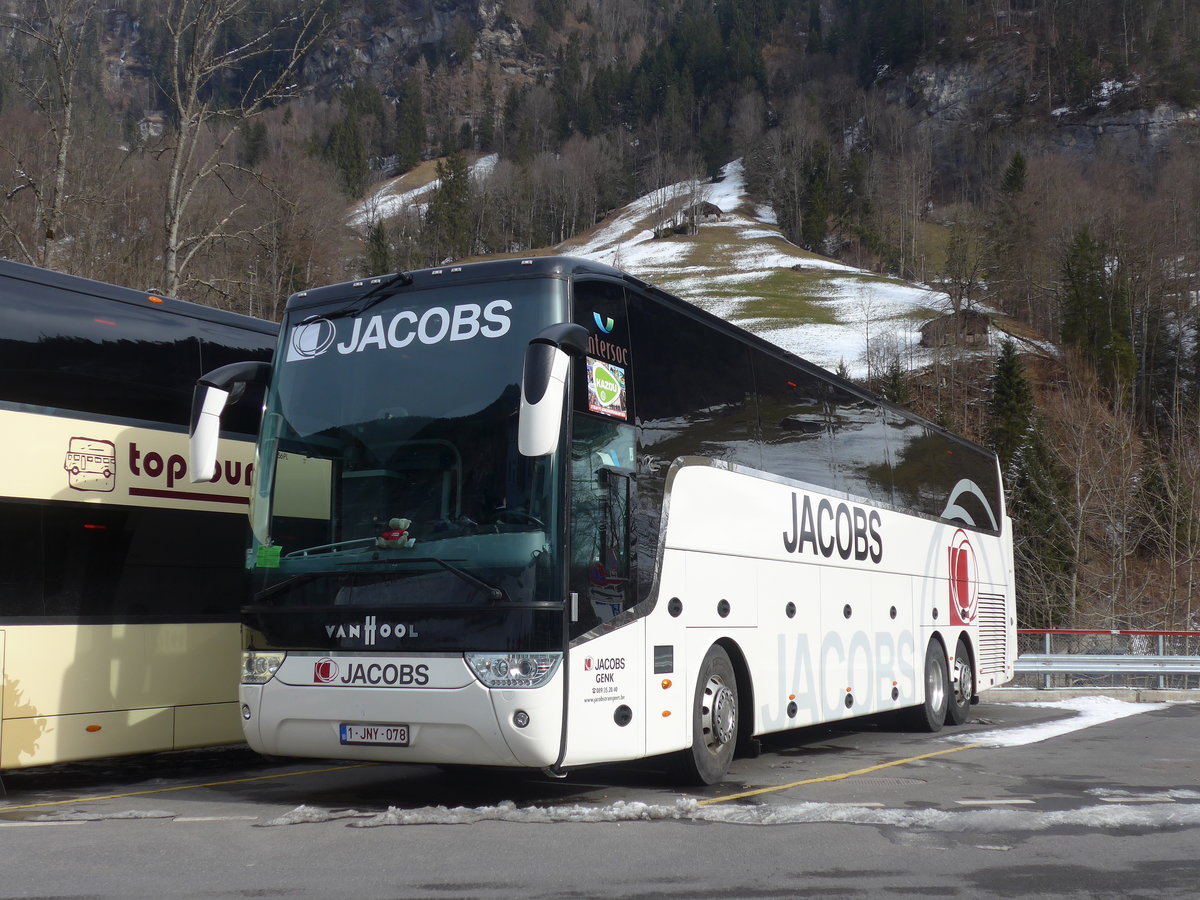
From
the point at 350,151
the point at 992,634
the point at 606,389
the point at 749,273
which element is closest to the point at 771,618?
the point at 606,389

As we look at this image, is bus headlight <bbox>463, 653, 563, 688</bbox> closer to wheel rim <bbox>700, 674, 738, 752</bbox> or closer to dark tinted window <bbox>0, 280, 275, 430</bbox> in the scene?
wheel rim <bbox>700, 674, 738, 752</bbox>

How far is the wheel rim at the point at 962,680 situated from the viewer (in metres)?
15.8

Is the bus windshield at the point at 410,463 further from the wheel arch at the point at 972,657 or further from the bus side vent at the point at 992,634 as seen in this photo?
the bus side vent at the point at 992,634

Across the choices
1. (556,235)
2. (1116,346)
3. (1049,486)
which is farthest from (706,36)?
(1049,486)

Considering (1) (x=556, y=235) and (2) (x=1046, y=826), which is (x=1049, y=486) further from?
(1) (x=556, y=235)

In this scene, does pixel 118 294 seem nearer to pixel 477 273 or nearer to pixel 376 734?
pixel 477 273

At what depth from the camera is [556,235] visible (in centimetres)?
12100

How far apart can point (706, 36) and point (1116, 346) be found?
330 ft

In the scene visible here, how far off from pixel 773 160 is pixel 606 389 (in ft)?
392

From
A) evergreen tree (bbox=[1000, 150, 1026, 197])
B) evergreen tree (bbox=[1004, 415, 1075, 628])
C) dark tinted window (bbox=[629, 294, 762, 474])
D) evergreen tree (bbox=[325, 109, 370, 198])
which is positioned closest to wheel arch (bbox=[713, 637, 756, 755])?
dark tinted window (bbox=[629, 294, 762, 474])

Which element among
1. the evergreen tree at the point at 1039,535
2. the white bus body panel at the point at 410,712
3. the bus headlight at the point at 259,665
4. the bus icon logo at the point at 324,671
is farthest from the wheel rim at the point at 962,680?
the evergreen tree at the point at 1039,535

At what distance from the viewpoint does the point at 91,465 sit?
9.13m

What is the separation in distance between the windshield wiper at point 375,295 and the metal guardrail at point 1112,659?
52.5 feet

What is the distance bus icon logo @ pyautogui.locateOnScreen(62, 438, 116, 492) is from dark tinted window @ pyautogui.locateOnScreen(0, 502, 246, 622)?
0.17 m
